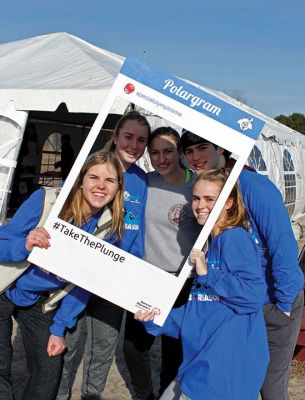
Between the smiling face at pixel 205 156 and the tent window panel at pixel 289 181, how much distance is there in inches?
348

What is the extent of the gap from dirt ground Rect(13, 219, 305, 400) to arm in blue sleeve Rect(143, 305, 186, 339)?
61.9 inches

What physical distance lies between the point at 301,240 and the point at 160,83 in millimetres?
9638

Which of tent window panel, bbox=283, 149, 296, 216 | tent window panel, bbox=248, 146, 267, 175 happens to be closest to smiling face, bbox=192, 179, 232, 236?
tent window panel, bbox=248, 146, 267, 175

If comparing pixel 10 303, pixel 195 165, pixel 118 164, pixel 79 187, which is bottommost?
pixel 10 303

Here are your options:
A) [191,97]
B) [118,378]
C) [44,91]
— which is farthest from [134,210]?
[44,91]

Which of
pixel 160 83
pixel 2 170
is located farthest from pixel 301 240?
pixel 160 83

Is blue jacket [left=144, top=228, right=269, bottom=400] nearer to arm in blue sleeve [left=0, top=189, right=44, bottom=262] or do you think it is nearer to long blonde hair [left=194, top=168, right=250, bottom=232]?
long blonde hair [left=194, top=168, right=250, bottom=232]

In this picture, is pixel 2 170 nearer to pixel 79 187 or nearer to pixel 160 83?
pixel 79 187

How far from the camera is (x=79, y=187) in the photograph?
2.39m

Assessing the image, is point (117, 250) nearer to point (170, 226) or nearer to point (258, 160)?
point (170, 226)

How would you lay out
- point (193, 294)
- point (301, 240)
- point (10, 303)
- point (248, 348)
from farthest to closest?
point (301, 240)
point (10, 303)
point (193, 294)
point (248, 348)

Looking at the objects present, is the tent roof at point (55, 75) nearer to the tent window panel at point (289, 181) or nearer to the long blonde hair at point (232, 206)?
the long blonde hair at point (232, 206)

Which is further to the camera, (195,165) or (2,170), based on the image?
(2,170)

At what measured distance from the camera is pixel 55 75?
21.2ft
